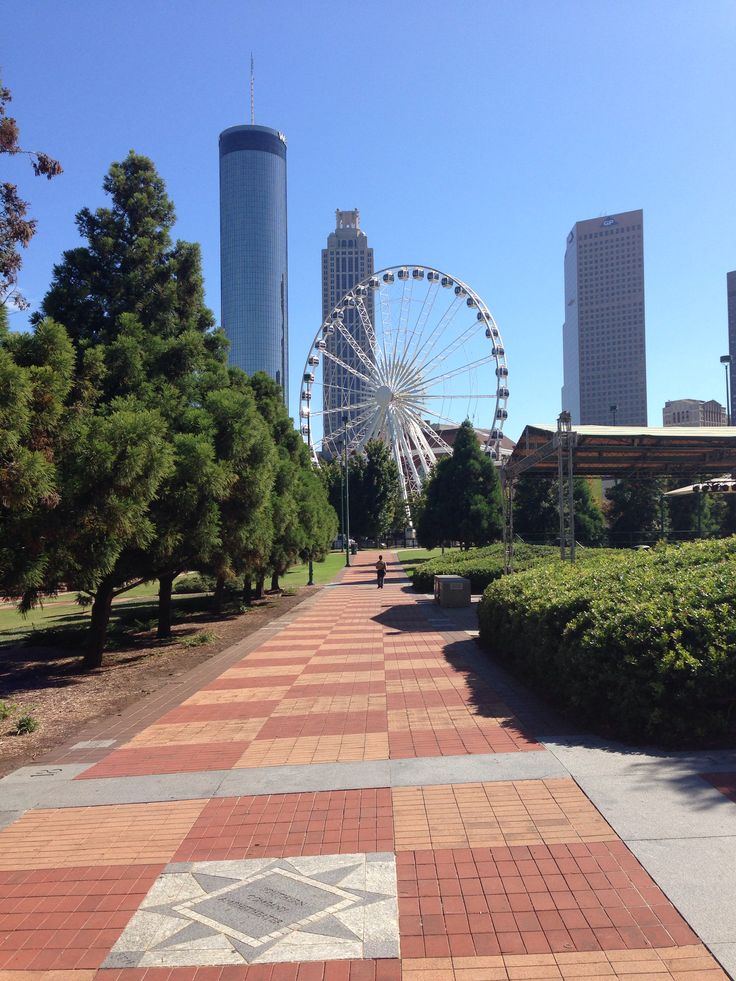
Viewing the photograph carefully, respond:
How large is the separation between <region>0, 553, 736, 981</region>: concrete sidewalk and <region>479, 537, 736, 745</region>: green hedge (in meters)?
0.39

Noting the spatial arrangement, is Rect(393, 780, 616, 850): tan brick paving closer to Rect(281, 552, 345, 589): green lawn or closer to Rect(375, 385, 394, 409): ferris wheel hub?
Rect(281, 552, 345, 589): green lawn

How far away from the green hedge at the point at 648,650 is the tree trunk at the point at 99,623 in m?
7.73

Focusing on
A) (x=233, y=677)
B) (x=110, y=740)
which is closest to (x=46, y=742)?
(x=110, y=740)

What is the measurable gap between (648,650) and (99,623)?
33.1 feet

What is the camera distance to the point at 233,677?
40.2 ft

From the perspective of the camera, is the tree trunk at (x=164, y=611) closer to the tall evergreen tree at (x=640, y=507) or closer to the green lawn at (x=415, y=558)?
the green lawn at (x=415, y=558)

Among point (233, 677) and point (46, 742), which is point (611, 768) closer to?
point (46, 742)

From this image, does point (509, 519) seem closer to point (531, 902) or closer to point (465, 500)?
point (531, 902)

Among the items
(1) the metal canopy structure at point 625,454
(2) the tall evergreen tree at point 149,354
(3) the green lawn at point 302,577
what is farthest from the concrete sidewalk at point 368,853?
(3) the green lawn at point 302,577

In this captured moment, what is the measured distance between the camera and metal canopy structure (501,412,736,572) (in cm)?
2164

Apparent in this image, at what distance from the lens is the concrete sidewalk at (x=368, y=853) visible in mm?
3986

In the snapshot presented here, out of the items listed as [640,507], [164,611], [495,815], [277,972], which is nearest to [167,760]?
[495,815]

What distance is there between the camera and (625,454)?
25.8 metres

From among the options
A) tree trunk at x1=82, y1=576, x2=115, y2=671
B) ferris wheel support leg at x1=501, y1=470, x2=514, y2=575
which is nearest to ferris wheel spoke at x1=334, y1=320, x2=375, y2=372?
ferris wheel support leg at x1=501, y1=470, x2=514, y2=575
